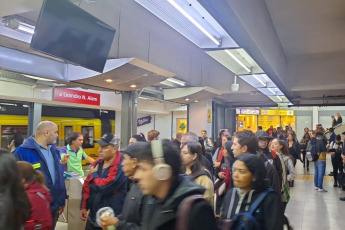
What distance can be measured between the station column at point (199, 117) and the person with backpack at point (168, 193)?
407 inches

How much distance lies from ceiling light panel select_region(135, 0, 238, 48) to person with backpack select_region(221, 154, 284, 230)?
1.45m

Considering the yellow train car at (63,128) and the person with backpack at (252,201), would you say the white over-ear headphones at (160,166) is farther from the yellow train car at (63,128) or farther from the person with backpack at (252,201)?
the yellow train car at (63,128)

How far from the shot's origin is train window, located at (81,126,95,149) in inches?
408

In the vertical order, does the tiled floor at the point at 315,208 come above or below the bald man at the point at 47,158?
below

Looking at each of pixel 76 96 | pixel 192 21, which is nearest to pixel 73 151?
pixel 76 96

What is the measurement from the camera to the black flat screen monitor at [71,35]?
305 cm

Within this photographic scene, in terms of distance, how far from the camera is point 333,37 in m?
4.95

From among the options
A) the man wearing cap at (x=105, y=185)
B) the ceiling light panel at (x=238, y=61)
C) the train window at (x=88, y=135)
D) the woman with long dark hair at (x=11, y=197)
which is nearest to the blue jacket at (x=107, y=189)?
the man wearing cap at (x=105, y=185)

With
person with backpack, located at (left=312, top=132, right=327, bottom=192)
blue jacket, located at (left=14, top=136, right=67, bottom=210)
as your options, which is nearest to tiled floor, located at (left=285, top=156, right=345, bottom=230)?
person with backpack, located at (left=312, top=132, right=327, bottom=192)

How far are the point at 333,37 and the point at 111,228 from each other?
4831 mm

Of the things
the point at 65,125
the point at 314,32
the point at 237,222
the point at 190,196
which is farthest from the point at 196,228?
the point at 65,125

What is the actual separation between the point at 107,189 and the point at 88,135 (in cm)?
814

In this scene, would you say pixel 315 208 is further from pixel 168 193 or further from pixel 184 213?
pixel 184 213

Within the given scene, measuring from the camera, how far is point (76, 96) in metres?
8.64
